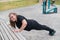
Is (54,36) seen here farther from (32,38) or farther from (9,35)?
(9,35)

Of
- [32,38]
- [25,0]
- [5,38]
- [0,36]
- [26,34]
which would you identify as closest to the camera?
[5,38]

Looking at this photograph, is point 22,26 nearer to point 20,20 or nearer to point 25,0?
point 20,20

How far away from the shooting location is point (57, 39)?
862cm

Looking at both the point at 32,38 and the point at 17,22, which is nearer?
the point at 17,22

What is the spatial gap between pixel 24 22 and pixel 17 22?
21cm

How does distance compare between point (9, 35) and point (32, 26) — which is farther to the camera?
point (32, 26)

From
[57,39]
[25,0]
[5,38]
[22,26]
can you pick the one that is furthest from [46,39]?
[25,0]

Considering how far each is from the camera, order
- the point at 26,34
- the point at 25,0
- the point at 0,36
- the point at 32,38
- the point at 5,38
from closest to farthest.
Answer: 1. the point at 5,38
2. the point at 0,36
3. the point at 32,38
4. the point at 26,34
5. the point at 25,0

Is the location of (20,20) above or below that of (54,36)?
above

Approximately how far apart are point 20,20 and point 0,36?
0.90 meters

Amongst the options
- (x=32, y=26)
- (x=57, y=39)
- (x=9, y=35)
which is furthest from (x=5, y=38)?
(x=57, y=39)

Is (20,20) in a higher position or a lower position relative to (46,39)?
higher

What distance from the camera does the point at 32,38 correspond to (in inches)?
348

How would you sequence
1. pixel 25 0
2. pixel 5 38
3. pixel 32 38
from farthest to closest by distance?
pixel 25 0 < pixel 32 38 < pixel 5 38
